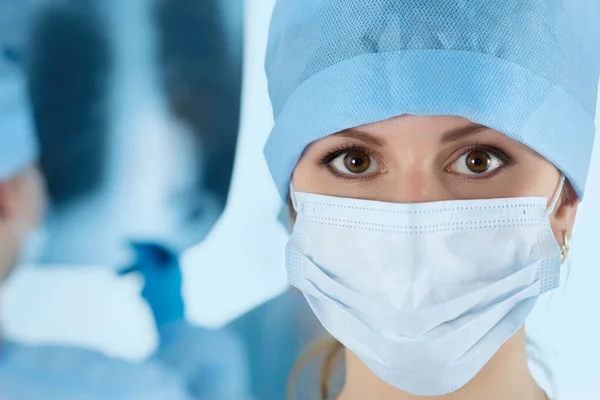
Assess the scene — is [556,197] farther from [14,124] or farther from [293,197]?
[14,124]

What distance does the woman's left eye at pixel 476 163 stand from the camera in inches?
49.3

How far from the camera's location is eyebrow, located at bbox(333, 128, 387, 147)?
4.08 feet

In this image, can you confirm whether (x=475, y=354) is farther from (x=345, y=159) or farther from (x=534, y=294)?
(x=345, y=159)

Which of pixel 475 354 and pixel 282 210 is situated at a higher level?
pixel 475 354

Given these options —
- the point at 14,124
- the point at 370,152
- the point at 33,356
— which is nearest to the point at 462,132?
the point at 370,152

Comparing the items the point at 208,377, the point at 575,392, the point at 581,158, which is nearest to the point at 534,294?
the point at 581,158

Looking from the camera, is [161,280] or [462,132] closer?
[462,132]

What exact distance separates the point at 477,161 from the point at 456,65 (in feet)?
0.61

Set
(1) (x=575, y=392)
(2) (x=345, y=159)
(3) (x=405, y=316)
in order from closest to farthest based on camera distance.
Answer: (3) (x=405, y=316)
(2) (x=345, y=159)
(1) (x=575, y=392)

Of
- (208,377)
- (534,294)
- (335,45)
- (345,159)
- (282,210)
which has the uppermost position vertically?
(335,45)

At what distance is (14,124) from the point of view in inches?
70.9

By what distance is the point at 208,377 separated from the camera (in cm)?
190

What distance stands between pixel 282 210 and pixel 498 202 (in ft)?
2.41

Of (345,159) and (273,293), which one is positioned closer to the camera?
(345,159)
